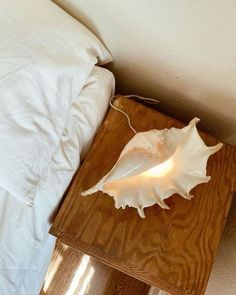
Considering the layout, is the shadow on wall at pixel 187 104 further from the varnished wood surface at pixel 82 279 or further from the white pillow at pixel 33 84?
the varnished wood surface at pixel 82 279

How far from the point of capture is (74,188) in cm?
80

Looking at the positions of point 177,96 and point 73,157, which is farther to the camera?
point 177,96

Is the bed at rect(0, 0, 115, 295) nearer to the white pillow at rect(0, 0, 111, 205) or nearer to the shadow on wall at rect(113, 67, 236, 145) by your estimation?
the white pillow at rect(0, 0, 111, 205)

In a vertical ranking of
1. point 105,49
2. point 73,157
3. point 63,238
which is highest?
point 105,49

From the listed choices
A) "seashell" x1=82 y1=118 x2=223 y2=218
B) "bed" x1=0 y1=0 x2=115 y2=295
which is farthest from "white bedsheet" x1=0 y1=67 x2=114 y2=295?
"seashell" x1=82 y1=118 x2=223 y2=218

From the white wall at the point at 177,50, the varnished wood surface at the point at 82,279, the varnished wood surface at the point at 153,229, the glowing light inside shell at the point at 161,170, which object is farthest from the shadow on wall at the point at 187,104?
the varnished wood surface at the point at 82,279

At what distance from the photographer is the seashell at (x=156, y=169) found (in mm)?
686

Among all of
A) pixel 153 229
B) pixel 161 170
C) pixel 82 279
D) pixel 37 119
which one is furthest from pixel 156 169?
pixel 82 279

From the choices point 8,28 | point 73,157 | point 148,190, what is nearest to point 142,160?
point 148,190

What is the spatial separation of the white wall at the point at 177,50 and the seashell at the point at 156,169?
0.54 ft

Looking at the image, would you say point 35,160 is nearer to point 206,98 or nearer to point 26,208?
point 26,208

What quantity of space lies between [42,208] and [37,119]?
0.21m

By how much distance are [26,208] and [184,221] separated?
1.23 ft

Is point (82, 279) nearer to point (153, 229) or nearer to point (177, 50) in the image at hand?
point (153, 229)
